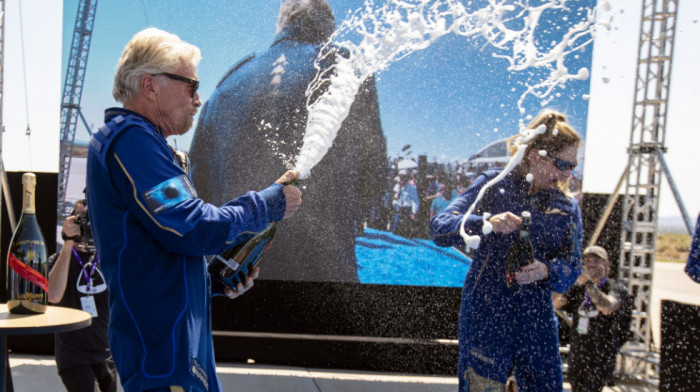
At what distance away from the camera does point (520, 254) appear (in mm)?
2541

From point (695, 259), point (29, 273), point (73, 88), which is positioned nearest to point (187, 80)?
point (29, 273)

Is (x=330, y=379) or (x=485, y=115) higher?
(x=485, y=115)

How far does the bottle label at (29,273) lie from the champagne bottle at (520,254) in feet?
6.92

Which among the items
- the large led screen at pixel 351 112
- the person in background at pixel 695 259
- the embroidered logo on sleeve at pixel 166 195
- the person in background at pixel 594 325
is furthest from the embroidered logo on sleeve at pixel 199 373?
the large led screen at pixel 351 112

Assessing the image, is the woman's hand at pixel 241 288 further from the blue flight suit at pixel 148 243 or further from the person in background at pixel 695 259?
the person in background at pixel 695 259

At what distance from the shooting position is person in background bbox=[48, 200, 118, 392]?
302 cm

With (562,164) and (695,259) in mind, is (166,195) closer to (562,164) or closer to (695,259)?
(562,164)

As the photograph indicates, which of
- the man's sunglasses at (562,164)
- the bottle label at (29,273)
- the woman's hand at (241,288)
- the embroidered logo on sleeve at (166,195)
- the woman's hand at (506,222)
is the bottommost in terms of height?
the bottle label at (29,273)

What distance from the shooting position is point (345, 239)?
546cm

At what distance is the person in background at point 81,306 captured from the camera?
3016mm

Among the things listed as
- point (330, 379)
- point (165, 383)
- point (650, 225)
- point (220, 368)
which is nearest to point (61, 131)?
point (220, 368)

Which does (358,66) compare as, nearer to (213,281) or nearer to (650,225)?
(650,225)

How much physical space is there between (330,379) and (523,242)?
3.39 meters

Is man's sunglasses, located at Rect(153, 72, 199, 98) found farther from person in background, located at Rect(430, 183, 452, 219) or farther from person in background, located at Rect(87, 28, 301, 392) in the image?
person in background, located at Rect(430, 183, 452, 219)
